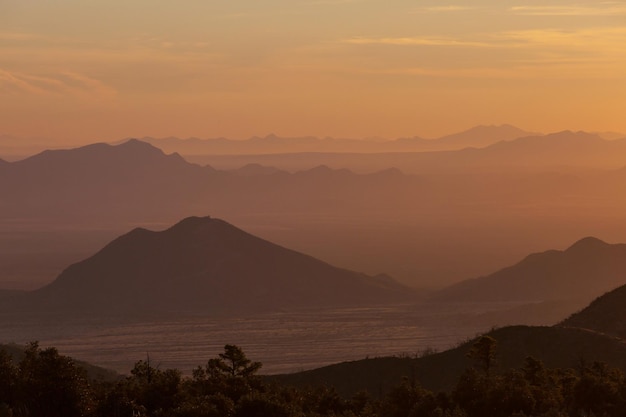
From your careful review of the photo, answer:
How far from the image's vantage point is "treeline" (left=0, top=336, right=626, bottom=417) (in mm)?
61438

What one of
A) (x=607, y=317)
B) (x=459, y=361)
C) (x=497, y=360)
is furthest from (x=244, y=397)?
(x=607, y=317)

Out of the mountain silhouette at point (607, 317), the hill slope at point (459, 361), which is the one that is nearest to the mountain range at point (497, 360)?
the hill slope at point (459, 361)

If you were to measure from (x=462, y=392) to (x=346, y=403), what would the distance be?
28.3 feet

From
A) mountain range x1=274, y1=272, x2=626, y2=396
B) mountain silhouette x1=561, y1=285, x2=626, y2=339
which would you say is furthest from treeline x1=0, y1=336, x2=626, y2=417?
mountain silhouette x1=561, y1=285, x2=626, y2=339

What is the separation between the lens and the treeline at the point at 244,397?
6144 cm

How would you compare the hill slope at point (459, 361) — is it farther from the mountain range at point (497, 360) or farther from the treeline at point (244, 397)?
the treeline at point (244, 397)

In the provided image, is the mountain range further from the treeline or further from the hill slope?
the treeline

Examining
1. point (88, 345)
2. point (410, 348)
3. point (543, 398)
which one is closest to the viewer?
point (543, 398)

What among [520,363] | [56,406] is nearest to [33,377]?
[56,406]

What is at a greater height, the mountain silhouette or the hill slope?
the mountain silhouette

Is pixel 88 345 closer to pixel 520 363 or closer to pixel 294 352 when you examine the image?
pixel 294 352

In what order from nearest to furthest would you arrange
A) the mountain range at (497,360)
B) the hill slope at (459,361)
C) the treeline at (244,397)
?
the treeline at (244,397) < the mountain range at (497,360) < the hill slope at (459,361)

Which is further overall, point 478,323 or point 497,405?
point 478,323

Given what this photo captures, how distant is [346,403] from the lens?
73.1 metres
